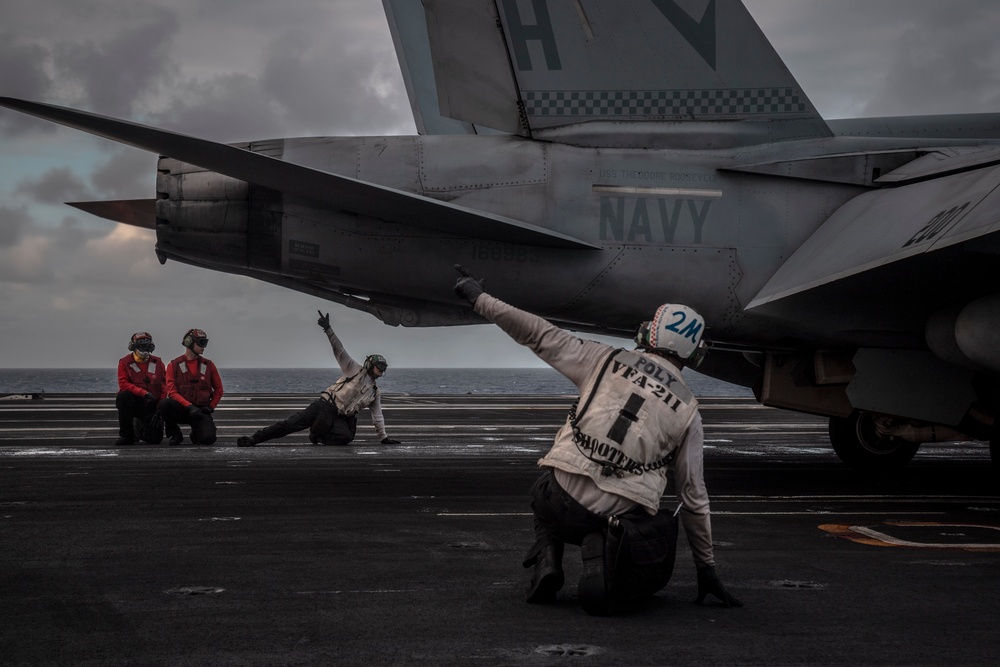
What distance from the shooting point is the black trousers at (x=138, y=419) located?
16328mm

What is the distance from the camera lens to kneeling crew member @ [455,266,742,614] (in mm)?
5484

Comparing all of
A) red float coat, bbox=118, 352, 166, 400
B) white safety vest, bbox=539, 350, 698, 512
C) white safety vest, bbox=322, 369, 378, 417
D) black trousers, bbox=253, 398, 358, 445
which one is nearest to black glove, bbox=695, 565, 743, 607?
white safety vest, bbox=539, 350, 698, 512

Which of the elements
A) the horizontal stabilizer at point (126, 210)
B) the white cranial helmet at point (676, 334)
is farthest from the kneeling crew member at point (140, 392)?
the white cranial helmet at point (676, 334)

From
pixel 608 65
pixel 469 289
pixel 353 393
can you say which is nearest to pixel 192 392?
pixel 353 393

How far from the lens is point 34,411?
2581 cm

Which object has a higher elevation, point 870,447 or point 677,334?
point 677,334

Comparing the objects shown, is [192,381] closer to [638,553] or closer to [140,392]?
[140,392]

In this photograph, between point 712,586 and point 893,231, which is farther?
point 893,231

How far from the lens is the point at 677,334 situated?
5.76m

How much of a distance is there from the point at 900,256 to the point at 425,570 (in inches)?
203

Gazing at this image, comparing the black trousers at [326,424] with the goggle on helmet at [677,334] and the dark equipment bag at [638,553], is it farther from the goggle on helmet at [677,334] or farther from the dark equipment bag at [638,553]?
the dark equipment bag at [638,553]

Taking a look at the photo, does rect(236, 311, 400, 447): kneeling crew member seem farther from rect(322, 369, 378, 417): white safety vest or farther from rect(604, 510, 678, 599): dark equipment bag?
rect(604, 510, 678, 599): dark equipment bag

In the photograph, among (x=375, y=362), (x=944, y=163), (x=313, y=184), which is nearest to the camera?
(x=313, y=184)

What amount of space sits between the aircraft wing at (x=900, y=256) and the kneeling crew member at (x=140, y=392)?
10775mm
